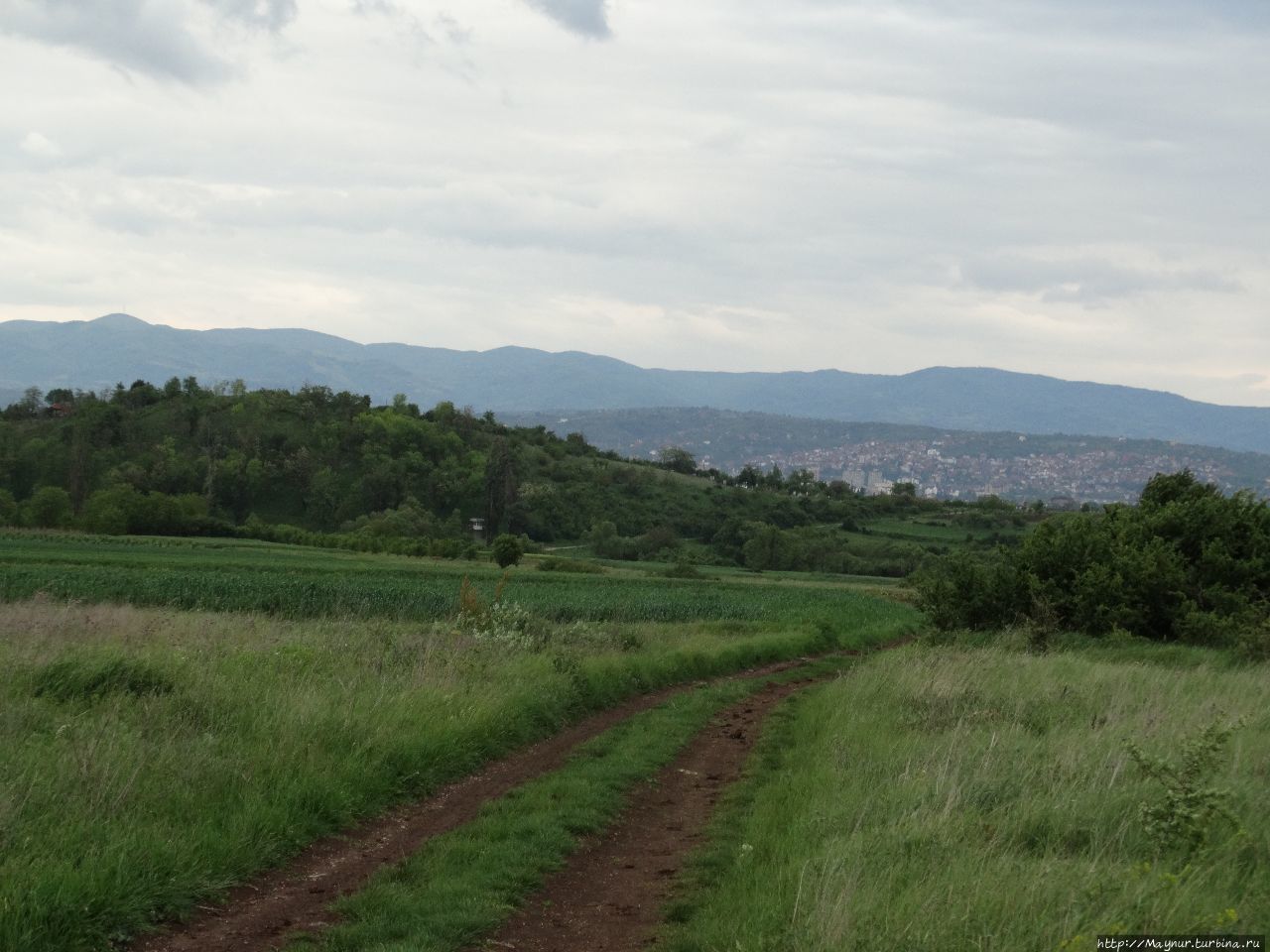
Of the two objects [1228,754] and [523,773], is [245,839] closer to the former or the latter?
[523,773]

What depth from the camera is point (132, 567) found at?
44.9 meters

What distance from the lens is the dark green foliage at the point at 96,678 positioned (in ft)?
37.3

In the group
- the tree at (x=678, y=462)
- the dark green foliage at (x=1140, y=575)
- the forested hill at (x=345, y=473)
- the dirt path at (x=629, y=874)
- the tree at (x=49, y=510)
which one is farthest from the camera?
the tree at (x=678, y=462)

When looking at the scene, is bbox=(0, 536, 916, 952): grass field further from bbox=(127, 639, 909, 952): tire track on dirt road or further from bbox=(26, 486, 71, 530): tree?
bbox=(26, 486, 71, 530): tree

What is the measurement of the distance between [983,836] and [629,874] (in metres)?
2.95

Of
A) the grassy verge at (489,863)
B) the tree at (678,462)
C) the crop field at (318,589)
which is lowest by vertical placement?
the crop field at (318,589)

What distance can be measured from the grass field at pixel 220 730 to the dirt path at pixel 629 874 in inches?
83.4

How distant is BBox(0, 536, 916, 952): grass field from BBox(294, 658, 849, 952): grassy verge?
3.43 ft

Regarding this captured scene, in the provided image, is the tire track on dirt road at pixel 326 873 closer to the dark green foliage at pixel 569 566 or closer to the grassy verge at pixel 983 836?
the grassy verge at pixel 983 836

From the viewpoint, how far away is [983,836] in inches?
297

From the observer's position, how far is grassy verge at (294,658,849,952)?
7121 millimetres

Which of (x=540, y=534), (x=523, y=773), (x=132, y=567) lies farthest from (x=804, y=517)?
(x=523, y=773)

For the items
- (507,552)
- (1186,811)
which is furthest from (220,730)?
(507,552)

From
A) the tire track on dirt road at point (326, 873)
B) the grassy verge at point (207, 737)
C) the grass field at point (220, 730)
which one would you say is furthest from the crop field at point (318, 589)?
the tire track on dirt road at point (326, 873)
